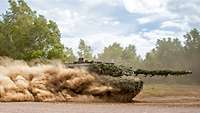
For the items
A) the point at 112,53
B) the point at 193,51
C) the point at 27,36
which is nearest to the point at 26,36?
the point at 27,36

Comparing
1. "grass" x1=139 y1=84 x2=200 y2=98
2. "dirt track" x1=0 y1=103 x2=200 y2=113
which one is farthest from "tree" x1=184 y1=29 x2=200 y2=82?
"dirt track" x1=0 y1=103 x2=200 y2=113

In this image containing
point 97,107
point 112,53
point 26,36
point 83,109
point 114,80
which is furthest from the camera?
point 112,53

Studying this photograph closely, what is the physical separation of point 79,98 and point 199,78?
7555 centimetres

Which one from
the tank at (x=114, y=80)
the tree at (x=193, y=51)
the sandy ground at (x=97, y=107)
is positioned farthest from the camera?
the tree at (x=193, y=51)

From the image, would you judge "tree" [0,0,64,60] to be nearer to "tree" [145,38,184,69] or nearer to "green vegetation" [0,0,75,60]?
"green vegetation" [0,0,75,60]

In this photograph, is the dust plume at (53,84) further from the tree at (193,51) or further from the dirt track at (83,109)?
the tree at (193,51)

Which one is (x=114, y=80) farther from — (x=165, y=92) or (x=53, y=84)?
(x=165, y=92)

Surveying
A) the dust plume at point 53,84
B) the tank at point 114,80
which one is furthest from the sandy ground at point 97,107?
the tank at point 114,80

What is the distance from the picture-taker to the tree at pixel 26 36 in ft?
212

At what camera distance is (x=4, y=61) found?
126 ft

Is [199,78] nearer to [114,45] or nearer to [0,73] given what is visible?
[0,73]

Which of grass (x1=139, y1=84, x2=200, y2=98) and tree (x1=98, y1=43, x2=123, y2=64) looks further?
tree (x1=98, y1=43, x2=123, y2=64)

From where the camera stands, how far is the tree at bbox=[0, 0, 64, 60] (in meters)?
64.5

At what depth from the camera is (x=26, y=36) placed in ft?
213
